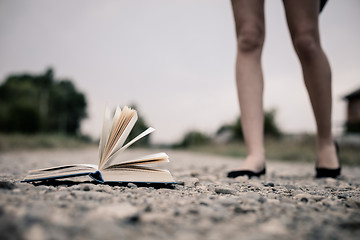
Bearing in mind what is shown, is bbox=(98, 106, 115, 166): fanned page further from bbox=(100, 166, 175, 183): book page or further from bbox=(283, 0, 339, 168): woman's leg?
bbox=(283, 0, 339, 168): woman's leg

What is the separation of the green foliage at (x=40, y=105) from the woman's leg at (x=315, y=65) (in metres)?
18.0

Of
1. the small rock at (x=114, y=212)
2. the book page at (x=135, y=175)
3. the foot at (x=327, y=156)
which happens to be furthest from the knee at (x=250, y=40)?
the small rock at (x=114, y=212)

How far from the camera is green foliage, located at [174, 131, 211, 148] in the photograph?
18.7 meters

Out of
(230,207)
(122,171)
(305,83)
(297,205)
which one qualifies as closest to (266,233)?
(230,207)

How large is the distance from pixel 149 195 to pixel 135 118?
43 cm

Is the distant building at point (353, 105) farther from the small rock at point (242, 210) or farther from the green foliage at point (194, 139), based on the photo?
the small rock at point (242, 210)

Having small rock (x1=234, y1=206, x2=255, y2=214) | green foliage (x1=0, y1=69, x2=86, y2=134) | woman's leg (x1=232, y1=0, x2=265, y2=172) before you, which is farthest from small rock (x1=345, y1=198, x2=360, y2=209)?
green foliage (x1=0, y1=69, x2=86, y2=134)

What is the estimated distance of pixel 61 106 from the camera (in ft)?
94.3

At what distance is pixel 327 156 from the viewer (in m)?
2.28

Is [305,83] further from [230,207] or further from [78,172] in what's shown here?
[78,172]

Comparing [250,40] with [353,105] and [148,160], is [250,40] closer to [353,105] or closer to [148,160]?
[148,160]

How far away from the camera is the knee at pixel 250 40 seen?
213 centimetres

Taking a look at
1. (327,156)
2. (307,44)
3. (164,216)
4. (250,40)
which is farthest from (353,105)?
(164,216)

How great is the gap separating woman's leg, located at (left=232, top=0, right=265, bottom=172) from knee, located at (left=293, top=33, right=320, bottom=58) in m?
0.30
